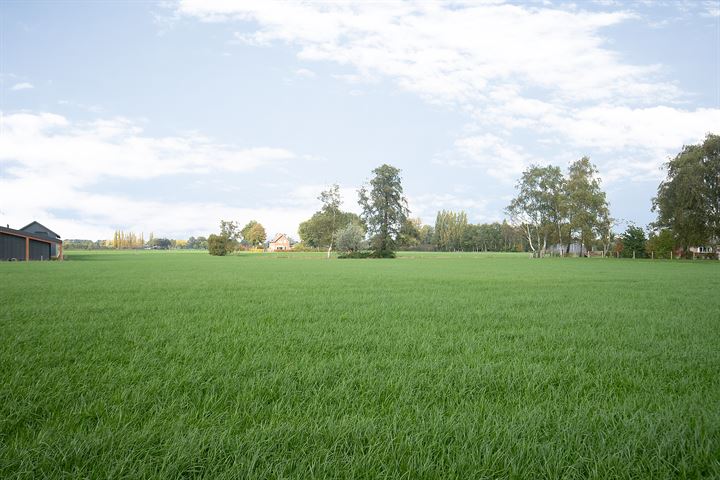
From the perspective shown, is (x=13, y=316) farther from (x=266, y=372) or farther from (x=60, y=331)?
(x=266, y=372)

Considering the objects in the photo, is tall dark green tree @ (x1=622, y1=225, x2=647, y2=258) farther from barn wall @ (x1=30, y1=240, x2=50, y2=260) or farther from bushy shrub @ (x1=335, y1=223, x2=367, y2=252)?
barn wall @ (x1=30, y1=240, x2=50, y2=260)

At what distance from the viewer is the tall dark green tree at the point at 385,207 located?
67500mm

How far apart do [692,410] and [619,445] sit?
114 cm

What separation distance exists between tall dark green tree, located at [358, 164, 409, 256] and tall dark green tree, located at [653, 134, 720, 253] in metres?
35.3

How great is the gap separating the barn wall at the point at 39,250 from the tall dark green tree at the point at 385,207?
4119 centimetres

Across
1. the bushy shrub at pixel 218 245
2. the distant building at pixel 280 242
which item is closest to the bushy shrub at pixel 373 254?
the bushy shrub at pixel 218 245

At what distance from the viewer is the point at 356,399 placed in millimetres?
3494

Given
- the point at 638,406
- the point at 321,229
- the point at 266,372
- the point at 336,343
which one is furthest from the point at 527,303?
the point at 321,229

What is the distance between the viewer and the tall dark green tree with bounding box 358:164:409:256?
221 feet

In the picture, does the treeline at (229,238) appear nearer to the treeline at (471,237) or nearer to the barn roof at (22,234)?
Result: the barn roof at (22,234)

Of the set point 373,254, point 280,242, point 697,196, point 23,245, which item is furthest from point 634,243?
point 280,242

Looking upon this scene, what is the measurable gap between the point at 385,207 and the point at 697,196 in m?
39.1

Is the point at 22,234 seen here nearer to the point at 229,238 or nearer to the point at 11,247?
the point at 11,247

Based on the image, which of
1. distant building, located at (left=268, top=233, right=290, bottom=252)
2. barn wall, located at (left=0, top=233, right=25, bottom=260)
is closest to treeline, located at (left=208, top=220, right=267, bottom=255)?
distant building, located at (left=268, top=233, right=290, bottom=252)
